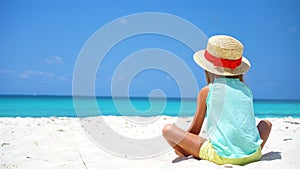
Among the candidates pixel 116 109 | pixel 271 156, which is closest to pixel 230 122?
pixel 271 156

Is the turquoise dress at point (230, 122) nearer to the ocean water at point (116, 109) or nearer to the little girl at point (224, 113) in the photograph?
the little girl at point (224, 113)

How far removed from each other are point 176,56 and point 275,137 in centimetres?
183

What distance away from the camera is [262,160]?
327cm

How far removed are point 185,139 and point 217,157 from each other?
1.16 feet

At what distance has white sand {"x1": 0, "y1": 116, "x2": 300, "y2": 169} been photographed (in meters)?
3.37

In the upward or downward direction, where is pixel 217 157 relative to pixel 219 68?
downward

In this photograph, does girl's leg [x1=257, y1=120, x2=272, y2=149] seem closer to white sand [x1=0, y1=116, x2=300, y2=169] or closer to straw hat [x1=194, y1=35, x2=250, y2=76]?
white sand [x1=0, y1=116, x2=300, y2=169]

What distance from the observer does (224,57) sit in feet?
10.8

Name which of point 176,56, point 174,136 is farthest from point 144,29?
point 174,136

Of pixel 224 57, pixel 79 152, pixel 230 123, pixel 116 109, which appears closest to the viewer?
pixel 230 123

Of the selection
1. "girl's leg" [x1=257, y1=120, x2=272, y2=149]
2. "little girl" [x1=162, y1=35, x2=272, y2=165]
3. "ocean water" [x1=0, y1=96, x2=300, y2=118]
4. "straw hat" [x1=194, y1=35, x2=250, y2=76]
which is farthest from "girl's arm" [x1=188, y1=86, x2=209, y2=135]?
"ocean water" [x1=0, y1=96, x2=300, y2=118]

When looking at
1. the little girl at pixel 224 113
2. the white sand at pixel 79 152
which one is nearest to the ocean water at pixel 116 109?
the white sand at pixel 79 152

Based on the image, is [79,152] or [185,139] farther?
[79,152]

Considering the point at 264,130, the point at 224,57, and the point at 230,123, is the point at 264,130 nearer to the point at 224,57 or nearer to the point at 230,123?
the point at 230,123
